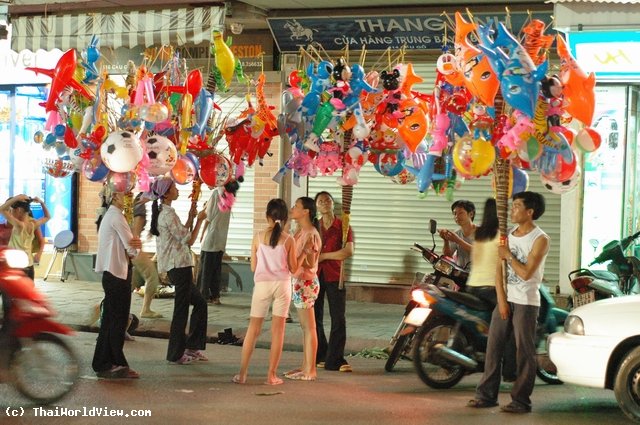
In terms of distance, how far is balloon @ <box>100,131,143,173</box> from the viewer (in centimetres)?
1005

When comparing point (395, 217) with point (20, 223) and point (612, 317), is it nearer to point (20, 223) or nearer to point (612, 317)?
point (20, 223)

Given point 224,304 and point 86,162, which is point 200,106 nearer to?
point 86,162

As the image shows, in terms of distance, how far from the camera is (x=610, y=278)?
478 inches

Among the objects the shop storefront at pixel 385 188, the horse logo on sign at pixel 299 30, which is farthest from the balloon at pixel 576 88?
the horse logo on sign at pixel 299 30

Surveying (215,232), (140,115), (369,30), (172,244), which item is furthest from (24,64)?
(172,244)

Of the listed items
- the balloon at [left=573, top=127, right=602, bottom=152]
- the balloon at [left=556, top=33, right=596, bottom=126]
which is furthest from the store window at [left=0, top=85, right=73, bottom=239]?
the balloon at [left=556, top=33, right=596, bottom=126]

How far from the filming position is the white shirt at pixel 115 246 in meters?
9.84

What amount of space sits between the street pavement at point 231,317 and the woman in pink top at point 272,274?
9.86 ft

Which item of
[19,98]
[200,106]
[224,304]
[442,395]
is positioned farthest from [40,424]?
[19,98]

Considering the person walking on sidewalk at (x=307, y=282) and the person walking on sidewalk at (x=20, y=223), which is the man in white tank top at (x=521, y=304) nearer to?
the person walking on sidewalk at (x=307, y=282)

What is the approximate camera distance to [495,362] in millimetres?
8781

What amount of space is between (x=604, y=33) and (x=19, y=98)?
11133mm

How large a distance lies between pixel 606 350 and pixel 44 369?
176 inches

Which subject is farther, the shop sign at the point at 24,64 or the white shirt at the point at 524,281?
the shop sign at the point at 24,64
